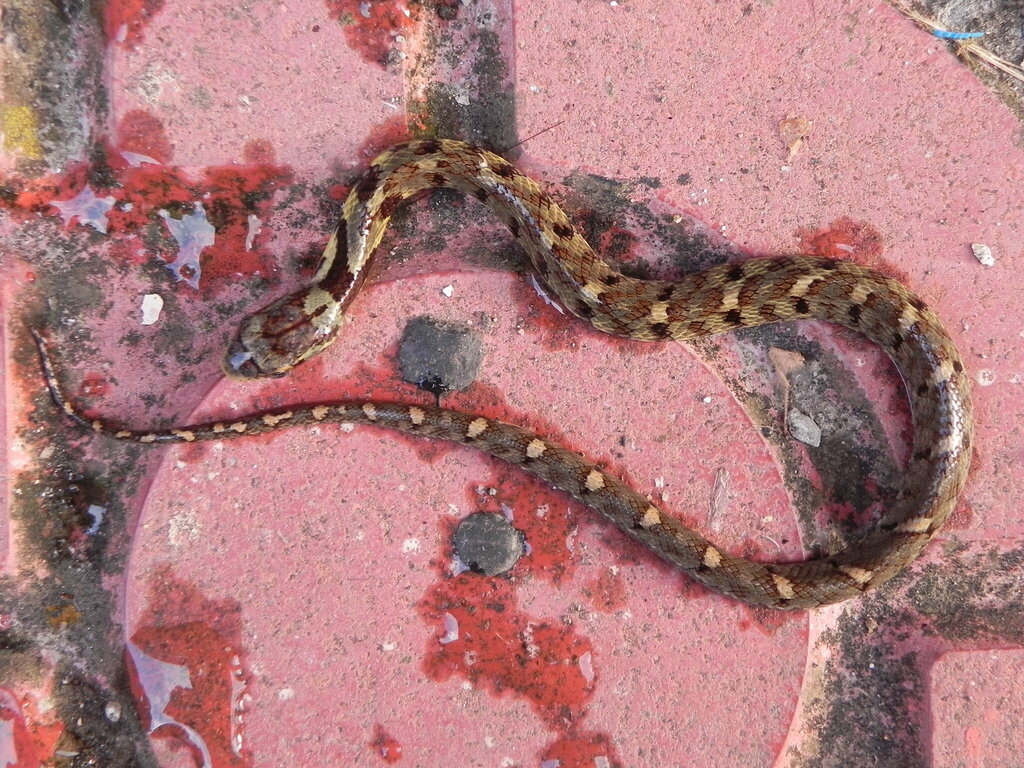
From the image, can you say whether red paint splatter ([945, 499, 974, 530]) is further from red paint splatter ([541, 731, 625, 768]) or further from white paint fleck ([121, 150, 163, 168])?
white paint fleck ([121, 150, 163, 168])

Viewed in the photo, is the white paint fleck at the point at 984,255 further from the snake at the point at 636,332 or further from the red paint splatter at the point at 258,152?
the red paint splatter at the point at 258,152

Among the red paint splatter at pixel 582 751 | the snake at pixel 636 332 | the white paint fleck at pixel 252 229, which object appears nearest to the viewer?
the snake at pixel 636 332

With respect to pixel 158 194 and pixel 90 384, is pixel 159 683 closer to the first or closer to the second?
pixel 90 384

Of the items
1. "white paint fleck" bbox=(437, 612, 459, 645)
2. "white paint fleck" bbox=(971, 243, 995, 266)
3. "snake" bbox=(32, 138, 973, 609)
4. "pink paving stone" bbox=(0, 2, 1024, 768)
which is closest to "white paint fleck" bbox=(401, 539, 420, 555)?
"pink paving stone" bbox=(0, 2, 1024, 768)

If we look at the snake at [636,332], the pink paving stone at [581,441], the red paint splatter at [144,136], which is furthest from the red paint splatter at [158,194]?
the snake at [636,332]

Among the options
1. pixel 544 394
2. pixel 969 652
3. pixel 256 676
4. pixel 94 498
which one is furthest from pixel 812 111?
pixel 94 498

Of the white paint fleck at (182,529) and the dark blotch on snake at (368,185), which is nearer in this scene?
the dark blotch on snake at (368,185)
